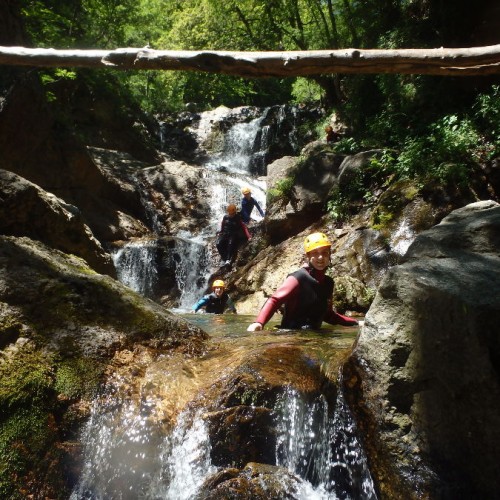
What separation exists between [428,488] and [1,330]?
9.21 ft

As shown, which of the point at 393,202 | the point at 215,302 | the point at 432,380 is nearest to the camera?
the point at 432,380

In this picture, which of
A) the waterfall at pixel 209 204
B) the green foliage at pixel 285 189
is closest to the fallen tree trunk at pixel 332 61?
the waterfall at pixel 209 204

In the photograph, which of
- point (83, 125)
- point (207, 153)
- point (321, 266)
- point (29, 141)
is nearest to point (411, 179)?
point (321, 266)

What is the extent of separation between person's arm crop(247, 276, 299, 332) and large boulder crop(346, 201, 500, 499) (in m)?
1.93

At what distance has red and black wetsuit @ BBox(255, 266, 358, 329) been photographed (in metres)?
5.08

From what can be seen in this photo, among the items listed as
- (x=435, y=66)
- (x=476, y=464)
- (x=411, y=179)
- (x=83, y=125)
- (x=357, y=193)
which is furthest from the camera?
(x=83, y=125)

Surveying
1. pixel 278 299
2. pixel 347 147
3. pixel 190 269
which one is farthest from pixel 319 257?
pixel 347 147

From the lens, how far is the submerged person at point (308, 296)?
499cm

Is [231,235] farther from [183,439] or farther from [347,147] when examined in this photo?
[183,439]

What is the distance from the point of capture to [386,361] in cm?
274

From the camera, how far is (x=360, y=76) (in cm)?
1568

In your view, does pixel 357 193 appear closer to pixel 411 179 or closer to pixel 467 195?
pixel 411 179

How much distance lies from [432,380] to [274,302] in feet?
8.18

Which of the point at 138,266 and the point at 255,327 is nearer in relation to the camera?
the point at 255,327
